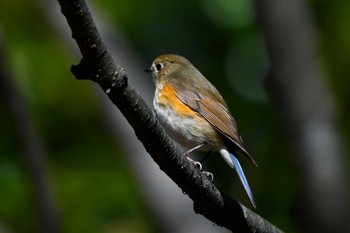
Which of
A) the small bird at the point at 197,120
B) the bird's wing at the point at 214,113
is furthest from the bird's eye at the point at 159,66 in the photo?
the bird's wing at the point at 214,113

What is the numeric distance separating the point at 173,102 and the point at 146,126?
6.77 ft

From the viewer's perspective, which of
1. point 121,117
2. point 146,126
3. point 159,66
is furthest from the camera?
point 121,117

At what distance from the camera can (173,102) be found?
5.35 metres

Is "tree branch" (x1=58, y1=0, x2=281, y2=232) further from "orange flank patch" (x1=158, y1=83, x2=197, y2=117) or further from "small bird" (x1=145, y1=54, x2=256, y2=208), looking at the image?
"orange flank patch" (x1=158, y1=83, x2=197, y2=117)

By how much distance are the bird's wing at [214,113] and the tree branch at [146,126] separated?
36.3 inches

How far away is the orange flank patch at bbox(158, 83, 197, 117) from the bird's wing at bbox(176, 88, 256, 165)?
3 centimetres

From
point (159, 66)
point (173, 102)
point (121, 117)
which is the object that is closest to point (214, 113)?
point (173, 102)

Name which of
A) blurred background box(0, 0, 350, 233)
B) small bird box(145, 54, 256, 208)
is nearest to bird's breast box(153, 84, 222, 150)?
small bird box(145, 54, 256, 208)

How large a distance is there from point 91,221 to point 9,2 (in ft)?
7.66

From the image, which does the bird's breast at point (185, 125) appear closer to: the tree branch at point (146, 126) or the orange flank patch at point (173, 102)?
the orange flank patch at point (173, 102)

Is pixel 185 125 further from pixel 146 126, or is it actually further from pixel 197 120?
pixel 146 126

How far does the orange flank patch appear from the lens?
5305mm

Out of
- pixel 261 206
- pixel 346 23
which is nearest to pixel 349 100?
pixel 346 23

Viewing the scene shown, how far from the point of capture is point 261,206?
8031mm
